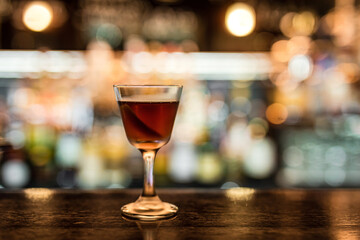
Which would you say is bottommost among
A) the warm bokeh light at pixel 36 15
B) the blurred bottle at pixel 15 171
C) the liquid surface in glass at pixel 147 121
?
the blurred bottle at pixel 15 171

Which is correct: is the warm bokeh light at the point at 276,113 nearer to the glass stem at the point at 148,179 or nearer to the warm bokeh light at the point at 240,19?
the warm bokeh light at the point at 240,19

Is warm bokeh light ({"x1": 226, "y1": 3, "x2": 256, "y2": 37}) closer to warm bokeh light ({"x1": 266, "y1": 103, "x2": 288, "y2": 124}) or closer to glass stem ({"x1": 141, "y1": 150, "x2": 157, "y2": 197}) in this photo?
warm bokeh light ({"x1": 266, "y1": 103, "x2": 288, "y2": 124})

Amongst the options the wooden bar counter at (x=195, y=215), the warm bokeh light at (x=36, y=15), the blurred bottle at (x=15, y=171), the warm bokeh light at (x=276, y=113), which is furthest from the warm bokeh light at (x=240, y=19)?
the wooden bar counter at (x=195, y=215)

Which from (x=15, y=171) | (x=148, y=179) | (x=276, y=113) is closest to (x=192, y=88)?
(x=276, y=113)

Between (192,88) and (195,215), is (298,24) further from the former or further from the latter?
(195,215)

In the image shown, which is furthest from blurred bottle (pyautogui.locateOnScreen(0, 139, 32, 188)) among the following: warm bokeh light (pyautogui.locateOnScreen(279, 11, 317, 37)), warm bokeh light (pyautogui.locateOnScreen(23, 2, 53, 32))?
warm bokeh light (pyautogui.locateOnScreen(279, 11, 317, 37))

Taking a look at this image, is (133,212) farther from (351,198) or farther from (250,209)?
(351,198)

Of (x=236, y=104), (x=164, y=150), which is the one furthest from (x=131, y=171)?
(x=236, y=104)
